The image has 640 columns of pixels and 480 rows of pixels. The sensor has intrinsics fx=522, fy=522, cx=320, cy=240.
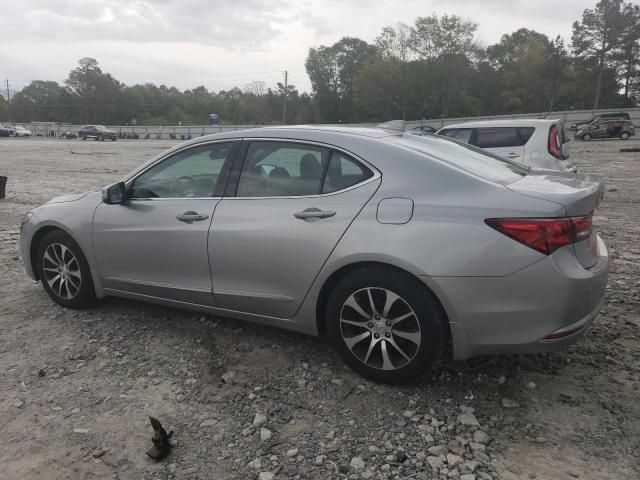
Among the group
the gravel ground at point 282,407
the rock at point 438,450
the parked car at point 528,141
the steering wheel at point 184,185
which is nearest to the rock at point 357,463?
the gravel ground at point 282,407

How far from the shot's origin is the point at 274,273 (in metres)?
3.38

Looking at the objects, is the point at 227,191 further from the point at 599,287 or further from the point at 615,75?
the point at 615,75

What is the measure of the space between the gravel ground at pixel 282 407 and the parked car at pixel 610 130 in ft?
115

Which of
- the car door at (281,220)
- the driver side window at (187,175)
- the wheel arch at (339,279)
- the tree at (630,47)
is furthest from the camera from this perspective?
the tree at (630,47)

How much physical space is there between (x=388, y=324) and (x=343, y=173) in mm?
972

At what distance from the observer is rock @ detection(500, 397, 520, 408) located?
9.71 ft

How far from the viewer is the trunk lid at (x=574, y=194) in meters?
2.80

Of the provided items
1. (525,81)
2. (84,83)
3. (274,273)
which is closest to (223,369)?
(274,273)

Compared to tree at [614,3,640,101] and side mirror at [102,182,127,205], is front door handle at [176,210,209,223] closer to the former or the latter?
side mirror at [102,182,127,205]

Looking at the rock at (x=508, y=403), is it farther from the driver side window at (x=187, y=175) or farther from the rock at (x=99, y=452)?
the driver side window at (x=187, y=175)

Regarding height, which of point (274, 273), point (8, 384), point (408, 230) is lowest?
point (8, 384)

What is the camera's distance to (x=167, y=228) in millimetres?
3816

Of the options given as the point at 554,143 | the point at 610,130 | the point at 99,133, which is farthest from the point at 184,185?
the point at 99,133

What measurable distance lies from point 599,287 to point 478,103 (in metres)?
84.8
